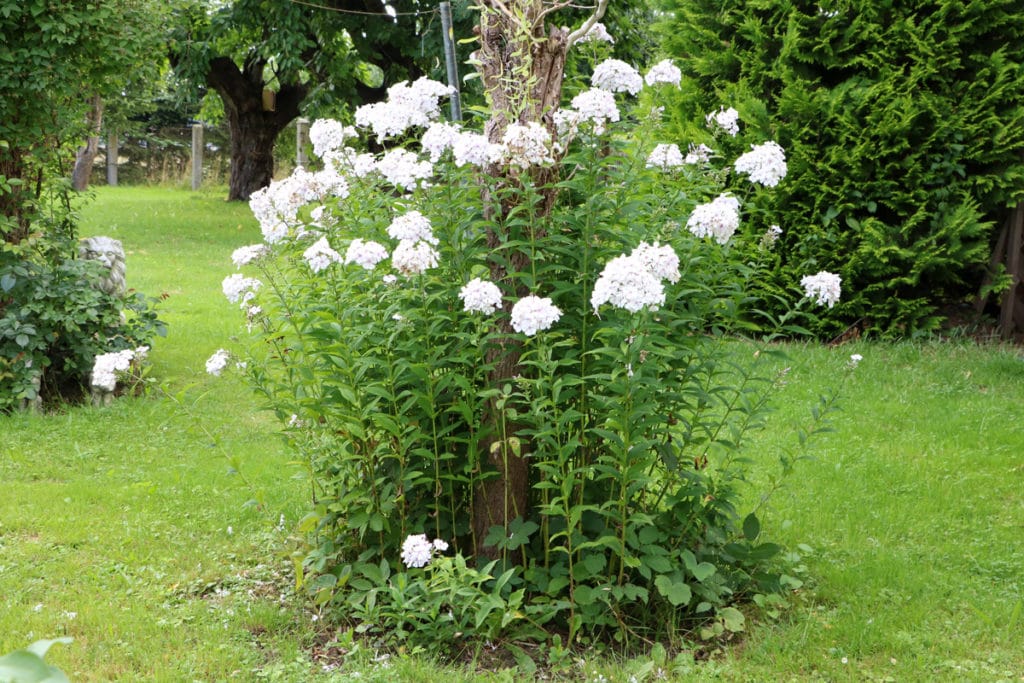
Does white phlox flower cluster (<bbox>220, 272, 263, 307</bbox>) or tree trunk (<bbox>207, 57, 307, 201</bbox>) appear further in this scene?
tree trunk (<bbox>207, 57, 307, 201</bbox>)

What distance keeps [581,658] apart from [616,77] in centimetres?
198

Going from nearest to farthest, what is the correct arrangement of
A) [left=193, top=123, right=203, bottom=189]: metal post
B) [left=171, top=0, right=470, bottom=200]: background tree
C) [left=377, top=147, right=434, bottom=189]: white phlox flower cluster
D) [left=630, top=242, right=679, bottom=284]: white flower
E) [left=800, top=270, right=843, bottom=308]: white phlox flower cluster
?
[left=630, top=242, right=679, bottom=284]: white flower, [left=377, top=147, right=434, bottom=189]: white phlox flower cluster, [left=800, top=270, right=843, bottom=308]: white phlox flower cluster, [left=171, top=0, right=470, bottom=200]: background tree, [left=193, top=123, right=203, bottom=189]: metal post

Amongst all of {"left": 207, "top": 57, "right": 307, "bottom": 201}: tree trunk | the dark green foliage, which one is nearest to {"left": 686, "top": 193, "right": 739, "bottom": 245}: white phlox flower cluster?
the dark green foliage

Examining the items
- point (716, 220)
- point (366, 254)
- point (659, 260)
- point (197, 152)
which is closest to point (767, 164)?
point (716, 220)

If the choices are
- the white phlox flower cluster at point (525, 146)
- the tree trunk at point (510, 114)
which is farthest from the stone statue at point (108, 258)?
the white phlox flower cluster at point (525, 146)

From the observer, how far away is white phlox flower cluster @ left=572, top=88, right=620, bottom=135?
9.94 ft

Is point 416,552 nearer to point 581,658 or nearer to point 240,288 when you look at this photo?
point 581,658

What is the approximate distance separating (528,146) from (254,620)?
196cm

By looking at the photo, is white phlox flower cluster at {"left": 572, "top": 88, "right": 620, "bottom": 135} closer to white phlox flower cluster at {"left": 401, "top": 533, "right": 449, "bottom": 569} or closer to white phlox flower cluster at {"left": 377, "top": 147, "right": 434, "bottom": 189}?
white phlox flower cluster at {"left": 377, "top": 147, "right": 434, "bottom": 189}

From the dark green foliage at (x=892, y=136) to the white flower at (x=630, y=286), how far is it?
173 inches

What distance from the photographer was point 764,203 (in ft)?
24.0

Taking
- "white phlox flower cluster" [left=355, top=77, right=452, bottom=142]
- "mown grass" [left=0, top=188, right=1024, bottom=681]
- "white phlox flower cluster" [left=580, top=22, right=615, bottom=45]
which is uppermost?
"white phlox flower cluster" [left=580, top=22, right=615, bottom=45]

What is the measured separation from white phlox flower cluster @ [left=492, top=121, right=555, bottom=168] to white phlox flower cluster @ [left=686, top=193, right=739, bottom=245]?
1.75ft

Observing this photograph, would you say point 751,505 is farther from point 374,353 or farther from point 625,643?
point 374,353
